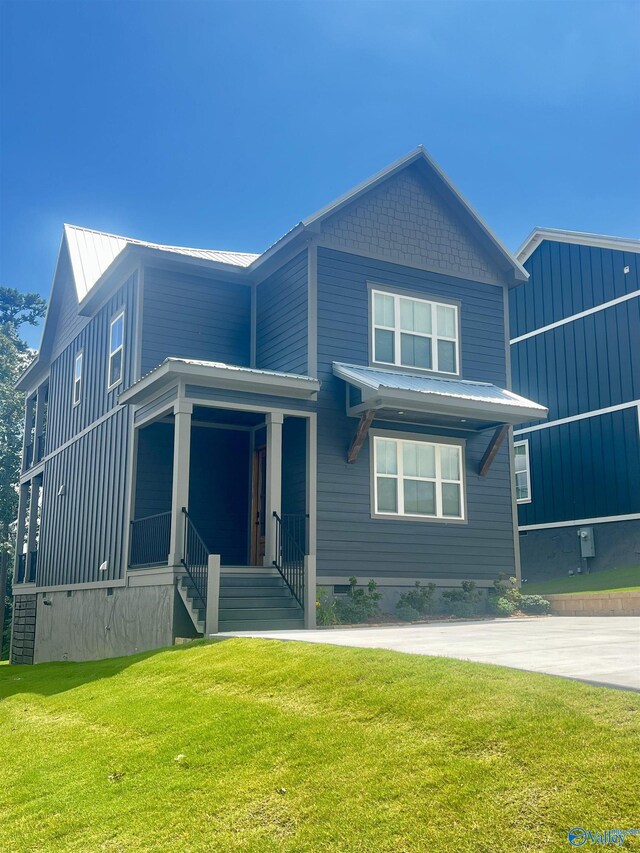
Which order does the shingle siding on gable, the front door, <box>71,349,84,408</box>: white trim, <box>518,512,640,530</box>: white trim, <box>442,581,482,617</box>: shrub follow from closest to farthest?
<box>442,581,482,617</box>: shrub < the shingle siding on gable < the front door < <box>71,349,84,408</box>: white trim < <box>518,512,640,530</box>: white trim

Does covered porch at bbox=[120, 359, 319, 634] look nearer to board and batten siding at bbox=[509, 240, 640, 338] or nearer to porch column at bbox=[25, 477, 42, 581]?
porch column at bbox=[25, 477, 42, 581]

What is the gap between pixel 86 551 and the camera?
727 inches

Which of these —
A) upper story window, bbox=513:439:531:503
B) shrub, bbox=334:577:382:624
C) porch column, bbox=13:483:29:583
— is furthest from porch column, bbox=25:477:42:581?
upper story window, bbox=513:439:531:503

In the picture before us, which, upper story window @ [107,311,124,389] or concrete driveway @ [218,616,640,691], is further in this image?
upper story window @ [107,311,124,389]

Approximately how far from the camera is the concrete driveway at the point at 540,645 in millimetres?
6680

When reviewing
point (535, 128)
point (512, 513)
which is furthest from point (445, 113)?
point (512, 513)

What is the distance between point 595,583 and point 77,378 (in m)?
13.0

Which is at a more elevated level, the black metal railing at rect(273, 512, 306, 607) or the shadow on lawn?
the black metal railing at rect(273, 512, 306, 607)

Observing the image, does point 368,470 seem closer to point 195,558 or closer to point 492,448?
point 492,448

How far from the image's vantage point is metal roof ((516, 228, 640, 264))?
2262 cm

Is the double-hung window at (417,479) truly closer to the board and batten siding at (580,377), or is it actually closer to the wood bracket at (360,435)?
the wood bracket at (360,435)

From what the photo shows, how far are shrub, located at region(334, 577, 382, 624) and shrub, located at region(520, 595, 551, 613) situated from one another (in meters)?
3.07

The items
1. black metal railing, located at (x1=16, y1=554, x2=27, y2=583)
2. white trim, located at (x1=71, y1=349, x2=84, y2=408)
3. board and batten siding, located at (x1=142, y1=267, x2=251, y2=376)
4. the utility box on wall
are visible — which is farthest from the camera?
black metal railing, located at (x1=16, y1=554, x2=27, y2=583)

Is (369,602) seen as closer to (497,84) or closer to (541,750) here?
(541,750)
